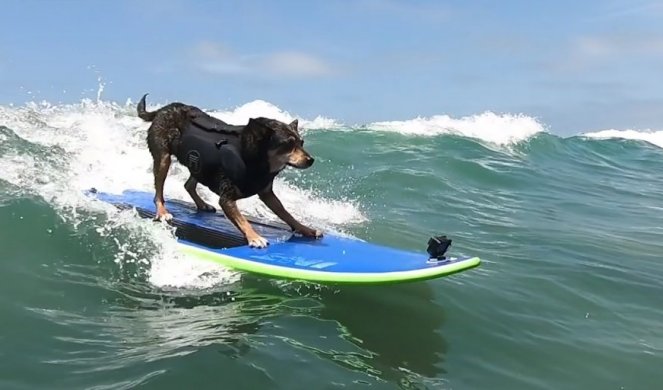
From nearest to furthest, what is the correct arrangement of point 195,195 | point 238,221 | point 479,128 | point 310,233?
point 238,221, point 310,233, point 195,195, point 479,128

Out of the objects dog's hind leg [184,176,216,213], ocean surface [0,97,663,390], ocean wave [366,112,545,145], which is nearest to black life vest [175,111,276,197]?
ocean surface [0,97,663,390]

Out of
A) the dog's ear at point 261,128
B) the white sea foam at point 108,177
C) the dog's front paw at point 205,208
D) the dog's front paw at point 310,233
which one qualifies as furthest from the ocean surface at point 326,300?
the dog's ear at point 261,128

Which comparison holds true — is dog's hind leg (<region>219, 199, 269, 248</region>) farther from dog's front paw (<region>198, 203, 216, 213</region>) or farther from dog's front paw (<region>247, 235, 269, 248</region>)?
dog's front paw (<region>198, 203, 216, 213</region>)

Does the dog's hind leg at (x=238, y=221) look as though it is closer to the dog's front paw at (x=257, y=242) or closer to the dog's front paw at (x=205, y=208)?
the dog's front paw at (x=257, y=242)

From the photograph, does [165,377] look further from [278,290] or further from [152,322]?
[278,290]

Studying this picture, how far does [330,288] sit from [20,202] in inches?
160

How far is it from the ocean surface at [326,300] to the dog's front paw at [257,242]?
35 cm

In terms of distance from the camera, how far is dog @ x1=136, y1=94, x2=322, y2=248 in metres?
6.28

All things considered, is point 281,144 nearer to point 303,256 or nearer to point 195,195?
point 303,256

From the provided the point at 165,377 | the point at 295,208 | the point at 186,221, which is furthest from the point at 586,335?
the point at 295,208

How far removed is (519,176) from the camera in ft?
50.1

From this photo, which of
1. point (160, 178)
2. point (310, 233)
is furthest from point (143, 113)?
point (310, 233)

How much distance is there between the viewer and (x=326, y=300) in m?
5.48

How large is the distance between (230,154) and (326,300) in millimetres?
1891
